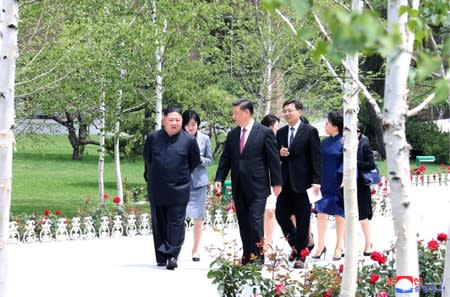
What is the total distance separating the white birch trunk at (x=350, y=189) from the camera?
7621 mm

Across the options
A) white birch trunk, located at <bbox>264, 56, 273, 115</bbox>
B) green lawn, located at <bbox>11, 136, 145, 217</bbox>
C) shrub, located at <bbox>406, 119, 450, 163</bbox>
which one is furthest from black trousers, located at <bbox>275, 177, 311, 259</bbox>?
shrub, located at <bbox>406, 119, 450, 163</bbox>

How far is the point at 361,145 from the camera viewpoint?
12.3m

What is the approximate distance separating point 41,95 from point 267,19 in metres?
5.90

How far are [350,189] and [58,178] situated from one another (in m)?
20.3

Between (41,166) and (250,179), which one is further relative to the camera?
(41,166)

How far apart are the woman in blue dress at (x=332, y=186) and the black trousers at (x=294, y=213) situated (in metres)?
0.49

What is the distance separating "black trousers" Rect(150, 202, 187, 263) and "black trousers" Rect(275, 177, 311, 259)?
3.42 feet

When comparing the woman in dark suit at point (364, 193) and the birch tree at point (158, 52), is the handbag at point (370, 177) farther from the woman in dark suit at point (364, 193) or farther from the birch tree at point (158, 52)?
the birch tree at point (158, 52)

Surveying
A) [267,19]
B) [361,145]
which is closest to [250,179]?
[361,145]

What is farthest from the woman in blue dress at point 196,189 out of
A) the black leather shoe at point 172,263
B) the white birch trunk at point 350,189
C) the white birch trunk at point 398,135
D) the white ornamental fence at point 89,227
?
the white birch trunk at point 398,135

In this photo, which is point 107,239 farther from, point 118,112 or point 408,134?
point 408,134

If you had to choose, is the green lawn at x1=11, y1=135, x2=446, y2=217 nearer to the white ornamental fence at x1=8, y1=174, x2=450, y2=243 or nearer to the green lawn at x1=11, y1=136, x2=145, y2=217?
the green lawn at x1=11, y1=136, x2=145, y2=217

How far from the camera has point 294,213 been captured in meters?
11.8

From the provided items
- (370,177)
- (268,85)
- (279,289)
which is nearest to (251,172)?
(370,177)
